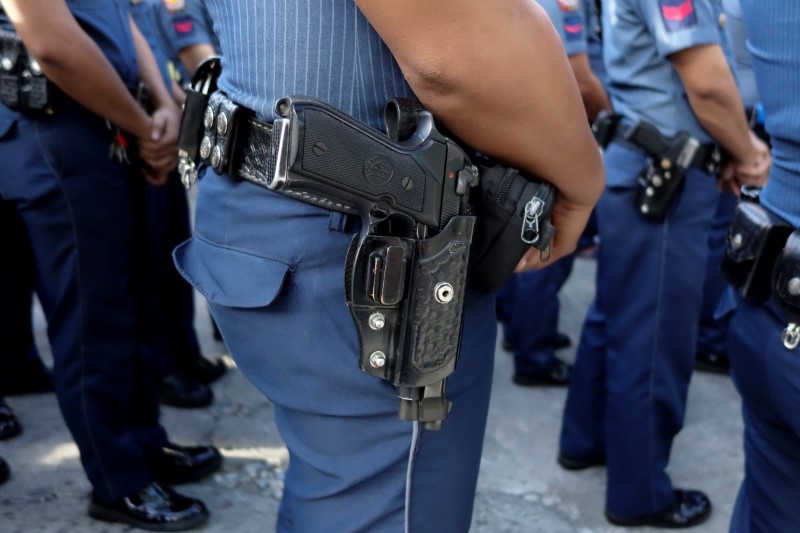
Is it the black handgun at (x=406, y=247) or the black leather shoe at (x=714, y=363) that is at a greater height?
the black handgun at (x=406, y=247)

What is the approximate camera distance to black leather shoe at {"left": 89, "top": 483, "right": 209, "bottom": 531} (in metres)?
2.18

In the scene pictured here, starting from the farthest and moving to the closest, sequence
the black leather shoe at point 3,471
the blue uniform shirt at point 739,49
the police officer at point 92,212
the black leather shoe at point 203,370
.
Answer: the black leather shoe at point 203,370
the blue uniform shirt at point 739,49
the black leather shoe at point 3,471
the police officer at point 92,212

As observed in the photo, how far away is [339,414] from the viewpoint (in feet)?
3.71

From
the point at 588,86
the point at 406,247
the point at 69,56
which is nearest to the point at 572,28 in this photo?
the point at 588,86

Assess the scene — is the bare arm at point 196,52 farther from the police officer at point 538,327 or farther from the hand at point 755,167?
the hand at point 755,167

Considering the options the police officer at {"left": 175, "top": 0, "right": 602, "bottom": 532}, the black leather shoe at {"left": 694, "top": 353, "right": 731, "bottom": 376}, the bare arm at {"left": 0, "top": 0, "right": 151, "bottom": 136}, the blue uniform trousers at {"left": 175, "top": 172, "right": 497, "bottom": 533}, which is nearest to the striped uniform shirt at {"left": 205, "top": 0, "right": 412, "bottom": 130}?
the police officer at {"left": 175, "top": 0, "right": 602, "bottom": 532}

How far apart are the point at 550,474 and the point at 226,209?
190 centimetres

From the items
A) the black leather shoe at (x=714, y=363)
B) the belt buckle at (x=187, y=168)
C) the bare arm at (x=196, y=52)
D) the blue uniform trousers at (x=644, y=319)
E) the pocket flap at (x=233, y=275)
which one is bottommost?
the black leather shoe at (x=714, y=363)

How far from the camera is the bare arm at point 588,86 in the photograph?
282 cm

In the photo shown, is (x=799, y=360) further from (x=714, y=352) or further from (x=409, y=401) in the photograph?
(x=714, y=352)

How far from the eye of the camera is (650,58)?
90.8 inches

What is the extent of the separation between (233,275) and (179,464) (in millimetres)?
1482

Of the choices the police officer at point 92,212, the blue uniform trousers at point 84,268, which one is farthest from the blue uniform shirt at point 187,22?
the blue uniform trousers at point 84,268

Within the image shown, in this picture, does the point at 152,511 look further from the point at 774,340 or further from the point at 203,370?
the point at 774,340
